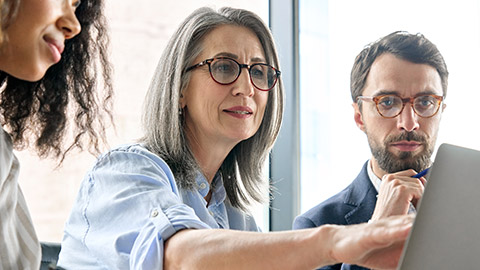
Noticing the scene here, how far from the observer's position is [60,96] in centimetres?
146

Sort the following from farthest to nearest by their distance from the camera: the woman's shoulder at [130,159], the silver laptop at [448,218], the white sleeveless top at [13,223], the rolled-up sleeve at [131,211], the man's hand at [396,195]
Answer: the man's hand at [396,195] → the woman's shoulder at [130,159] → the rolled-up sleeve at [131,211] → the white sleeveless top at [13,223] → the silver laptop at [448,218]

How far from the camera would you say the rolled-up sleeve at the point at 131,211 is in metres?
1.35

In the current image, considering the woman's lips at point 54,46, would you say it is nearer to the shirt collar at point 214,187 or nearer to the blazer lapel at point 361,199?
the shirt collar at point 214,187

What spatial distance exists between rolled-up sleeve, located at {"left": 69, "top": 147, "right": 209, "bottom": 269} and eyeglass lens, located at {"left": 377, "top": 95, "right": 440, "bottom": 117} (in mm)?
870

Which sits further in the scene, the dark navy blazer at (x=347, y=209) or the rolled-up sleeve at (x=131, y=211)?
the dark navy blazer at (x=347, y=209)

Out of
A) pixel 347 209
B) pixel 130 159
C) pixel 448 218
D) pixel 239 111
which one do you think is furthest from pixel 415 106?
pixel 448 218

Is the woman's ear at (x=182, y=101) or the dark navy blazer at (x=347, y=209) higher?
the woman's ear at (x=182, y=101)

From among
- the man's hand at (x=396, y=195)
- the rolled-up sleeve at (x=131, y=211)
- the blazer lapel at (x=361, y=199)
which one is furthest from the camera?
the blazer lapel at (x=361, y=199)

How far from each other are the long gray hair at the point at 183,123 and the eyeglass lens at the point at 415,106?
14.1 inches

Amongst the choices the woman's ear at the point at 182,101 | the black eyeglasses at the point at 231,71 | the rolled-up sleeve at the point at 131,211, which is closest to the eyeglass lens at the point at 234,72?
the black eyeglasses at the point at 231,71

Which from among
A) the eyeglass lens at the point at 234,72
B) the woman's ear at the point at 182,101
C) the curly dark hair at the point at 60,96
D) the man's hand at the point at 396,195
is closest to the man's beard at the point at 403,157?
the man's hand at the point at 396,195

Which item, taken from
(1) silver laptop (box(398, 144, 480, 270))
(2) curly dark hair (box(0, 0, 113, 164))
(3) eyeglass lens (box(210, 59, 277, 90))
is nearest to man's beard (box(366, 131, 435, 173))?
(3) eyeglass lens (box(210, 59, 277, 90))

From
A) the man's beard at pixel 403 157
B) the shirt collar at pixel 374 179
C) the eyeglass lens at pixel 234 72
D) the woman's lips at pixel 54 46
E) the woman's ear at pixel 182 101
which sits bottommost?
the shirt collar at pixel 374 179

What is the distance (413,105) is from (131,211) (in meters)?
1.12
